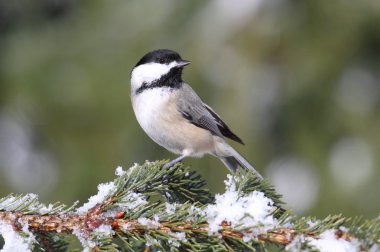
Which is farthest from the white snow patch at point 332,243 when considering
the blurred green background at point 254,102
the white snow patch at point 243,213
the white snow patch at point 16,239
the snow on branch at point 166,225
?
the blurred green background at point 254,102

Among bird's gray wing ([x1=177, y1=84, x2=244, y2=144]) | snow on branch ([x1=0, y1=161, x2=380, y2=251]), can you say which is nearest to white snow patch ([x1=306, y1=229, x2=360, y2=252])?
snow on branch ([x1=0, y1=161, x2=380, y2=251])

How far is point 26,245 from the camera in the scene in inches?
58.0

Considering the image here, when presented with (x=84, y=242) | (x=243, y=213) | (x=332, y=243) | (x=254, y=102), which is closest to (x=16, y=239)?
(x=84, y=242)

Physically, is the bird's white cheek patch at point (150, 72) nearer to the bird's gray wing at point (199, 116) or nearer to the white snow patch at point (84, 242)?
the bird's gray wing at point (199, 116)

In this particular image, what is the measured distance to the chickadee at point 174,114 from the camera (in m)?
2.76

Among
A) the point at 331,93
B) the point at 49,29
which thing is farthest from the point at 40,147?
the point at 331,93

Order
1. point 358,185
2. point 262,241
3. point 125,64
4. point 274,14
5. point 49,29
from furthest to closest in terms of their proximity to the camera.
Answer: point 49,29, point 125,64, point 274,14, point 358,185, point 262,241

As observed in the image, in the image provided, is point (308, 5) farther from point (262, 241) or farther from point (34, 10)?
point (34, 10)

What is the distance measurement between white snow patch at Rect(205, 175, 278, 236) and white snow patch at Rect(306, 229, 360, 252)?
0.11 meters

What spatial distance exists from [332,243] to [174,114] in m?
1.56

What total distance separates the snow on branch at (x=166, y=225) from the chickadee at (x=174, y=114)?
112 centimetres

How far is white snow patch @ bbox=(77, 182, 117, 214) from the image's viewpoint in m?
A: 1.55

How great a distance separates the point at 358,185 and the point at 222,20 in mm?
1424

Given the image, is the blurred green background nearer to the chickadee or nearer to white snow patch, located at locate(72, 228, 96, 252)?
the chickadee
